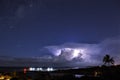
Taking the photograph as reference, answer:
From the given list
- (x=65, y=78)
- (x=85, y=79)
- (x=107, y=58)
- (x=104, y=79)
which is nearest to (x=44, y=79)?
(x=65, y=78)

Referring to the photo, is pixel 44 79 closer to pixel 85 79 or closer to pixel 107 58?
pixel 85 79

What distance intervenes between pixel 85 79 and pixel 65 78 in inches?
189

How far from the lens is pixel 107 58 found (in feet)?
373

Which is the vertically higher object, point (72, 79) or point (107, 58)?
point (107, 58)

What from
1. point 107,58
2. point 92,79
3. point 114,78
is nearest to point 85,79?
point 92,79

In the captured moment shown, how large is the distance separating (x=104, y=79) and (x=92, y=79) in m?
3.20

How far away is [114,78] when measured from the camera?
2329 inches

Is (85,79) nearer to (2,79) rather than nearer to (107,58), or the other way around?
(2,79)

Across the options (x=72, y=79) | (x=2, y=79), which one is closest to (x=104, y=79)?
(x=72, y=79)

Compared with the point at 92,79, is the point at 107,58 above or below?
above

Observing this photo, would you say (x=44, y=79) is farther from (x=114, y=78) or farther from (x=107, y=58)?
(x=107, y=58)

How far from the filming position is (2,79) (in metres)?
60.3

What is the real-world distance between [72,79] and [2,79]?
17.1m

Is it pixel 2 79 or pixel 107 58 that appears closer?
pixel 2 79
